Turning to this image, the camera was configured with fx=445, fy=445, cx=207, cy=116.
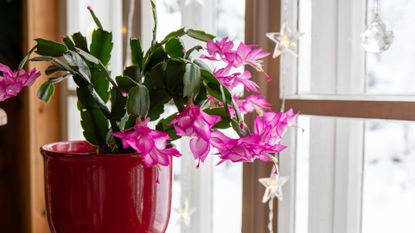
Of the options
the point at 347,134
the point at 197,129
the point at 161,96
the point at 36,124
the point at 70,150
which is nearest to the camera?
the point at 197,129

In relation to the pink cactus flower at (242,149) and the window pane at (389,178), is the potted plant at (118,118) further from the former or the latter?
the window pane at (389,178)

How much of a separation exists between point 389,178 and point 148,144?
572 mm

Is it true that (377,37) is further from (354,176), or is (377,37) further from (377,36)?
(354,176)

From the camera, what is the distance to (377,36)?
85cm

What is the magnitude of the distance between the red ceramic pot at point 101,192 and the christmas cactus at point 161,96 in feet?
0.14

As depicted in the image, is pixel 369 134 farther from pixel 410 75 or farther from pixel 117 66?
pixel 117 66

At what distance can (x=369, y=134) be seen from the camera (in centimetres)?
93

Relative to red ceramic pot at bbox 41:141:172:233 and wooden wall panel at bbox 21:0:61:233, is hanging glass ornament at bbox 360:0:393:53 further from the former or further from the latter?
wooden wall panel at bbox 21:0:61:233

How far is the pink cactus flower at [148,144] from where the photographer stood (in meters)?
0.56

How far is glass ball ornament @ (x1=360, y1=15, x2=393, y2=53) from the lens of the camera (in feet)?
2.80

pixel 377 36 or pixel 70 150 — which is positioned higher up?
pixel 377 36

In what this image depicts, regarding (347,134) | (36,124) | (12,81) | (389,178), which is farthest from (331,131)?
(36,124)

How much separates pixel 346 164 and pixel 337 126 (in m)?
0.08

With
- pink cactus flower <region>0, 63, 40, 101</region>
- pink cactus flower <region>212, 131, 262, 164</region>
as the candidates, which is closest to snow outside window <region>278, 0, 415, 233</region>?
pink cactus flower <region>212, 131, 262, 164</region>
